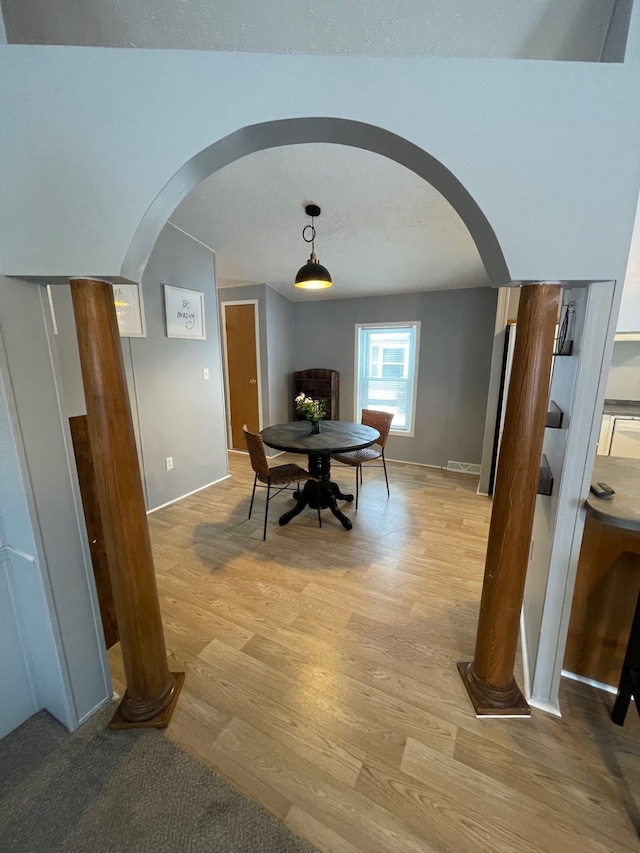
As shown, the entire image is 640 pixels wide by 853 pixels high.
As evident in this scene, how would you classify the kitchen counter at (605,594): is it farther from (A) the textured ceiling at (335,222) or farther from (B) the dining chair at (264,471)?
(A) the textured ceiling at (335,222)

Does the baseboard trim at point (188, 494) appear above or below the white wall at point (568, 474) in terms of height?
below

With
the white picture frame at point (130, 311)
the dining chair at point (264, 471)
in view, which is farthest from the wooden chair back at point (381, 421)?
the white picture frame at point (130, 311)

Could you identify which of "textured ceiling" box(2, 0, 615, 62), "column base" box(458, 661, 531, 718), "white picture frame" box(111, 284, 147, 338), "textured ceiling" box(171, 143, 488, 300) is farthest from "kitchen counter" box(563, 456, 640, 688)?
"white picture frame" box(111, 284, 147, 338)

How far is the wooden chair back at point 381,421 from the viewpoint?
331 centimetres

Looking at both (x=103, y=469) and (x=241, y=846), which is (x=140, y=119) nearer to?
(x=103, y=469)

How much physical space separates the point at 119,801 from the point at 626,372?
453 cm


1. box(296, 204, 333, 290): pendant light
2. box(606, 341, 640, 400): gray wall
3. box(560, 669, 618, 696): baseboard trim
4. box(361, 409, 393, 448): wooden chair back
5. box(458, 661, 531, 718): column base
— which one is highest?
box(296, 204, 333, 290): pendant light

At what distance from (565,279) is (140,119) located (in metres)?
1.34

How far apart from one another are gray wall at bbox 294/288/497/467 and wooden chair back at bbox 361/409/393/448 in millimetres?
1073

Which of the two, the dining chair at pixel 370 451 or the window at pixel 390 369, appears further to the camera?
the window at pixel 390 369

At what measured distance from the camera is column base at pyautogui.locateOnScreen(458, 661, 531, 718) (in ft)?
4.22

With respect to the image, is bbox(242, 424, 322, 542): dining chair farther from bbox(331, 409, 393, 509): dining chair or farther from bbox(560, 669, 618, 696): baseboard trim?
bbox(560, 669, 618, 696): baseboard trim

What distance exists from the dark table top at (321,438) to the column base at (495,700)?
1468mm

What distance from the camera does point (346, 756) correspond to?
1.15 metres
